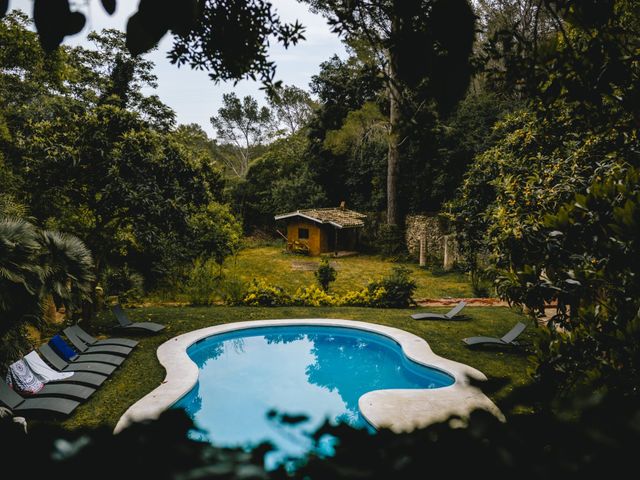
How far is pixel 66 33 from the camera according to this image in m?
1.34

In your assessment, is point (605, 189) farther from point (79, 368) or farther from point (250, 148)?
point (250, 148)

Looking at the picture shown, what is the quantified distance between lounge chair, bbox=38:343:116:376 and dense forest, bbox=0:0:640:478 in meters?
0.62

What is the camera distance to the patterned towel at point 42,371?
26.1ft

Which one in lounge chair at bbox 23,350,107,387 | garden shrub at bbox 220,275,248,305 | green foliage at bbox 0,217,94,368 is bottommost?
lounge chair at bbox 23,350,107,387

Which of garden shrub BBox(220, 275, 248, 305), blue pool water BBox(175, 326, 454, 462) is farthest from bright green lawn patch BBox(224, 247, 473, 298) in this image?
blue pool water BBox(175, 326, 454, 462)

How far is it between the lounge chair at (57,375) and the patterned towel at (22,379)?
165 millimetres

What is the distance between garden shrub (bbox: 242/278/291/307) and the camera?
16.1 metres

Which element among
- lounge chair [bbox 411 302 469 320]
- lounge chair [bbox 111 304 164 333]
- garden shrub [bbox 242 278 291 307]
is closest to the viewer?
lounge chair [bbox 111 304 164 333]

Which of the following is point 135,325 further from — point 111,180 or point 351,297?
point 351,297

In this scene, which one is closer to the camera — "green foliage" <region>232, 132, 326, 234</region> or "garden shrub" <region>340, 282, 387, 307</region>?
"garden shrub" <region>340, 282, 387, 307</region>

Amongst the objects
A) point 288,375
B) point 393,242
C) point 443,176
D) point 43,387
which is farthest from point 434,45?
point 393,242

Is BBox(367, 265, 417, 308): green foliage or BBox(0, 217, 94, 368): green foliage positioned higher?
BBox(0, 217, 94, 368): green foliage

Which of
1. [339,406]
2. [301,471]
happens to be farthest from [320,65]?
[301,471]

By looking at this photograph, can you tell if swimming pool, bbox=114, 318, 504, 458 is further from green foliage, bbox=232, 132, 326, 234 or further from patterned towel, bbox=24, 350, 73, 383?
green foliage, bbox=232, 132, 326, 234
